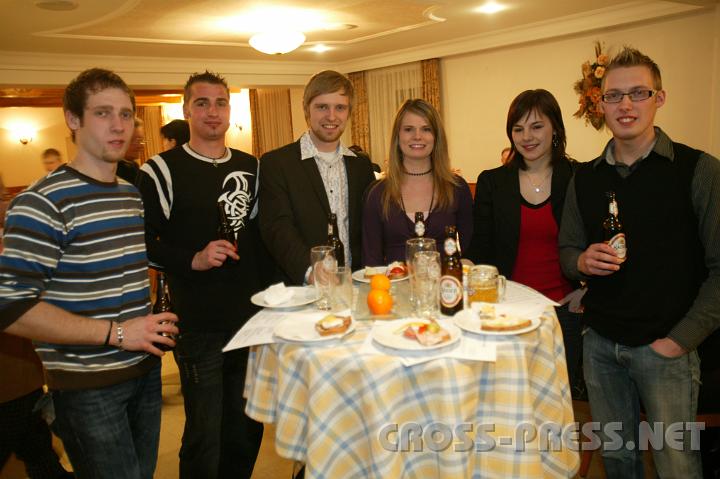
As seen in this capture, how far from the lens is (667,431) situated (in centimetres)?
194

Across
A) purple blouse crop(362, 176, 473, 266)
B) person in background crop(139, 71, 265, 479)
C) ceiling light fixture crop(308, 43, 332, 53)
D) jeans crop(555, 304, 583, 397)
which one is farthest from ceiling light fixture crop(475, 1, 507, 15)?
jeans crop(555, 304, 583, 397)

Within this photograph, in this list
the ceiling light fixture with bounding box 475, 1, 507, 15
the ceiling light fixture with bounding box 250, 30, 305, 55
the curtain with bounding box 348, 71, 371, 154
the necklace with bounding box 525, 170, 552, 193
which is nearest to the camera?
the necklace with bounding box 525, 170, 552, 193

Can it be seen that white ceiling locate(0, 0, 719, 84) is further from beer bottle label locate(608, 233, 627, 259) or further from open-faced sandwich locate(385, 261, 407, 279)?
beer bottle label locate(608, 233, 627, 259)

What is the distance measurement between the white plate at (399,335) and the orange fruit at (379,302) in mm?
101

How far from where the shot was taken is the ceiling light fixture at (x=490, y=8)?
6094mm

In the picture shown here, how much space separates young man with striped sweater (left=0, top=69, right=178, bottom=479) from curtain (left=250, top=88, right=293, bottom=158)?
9.69m

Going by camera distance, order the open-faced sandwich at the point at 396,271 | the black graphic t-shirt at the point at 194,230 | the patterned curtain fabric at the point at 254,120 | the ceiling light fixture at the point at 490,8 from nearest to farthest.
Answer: the open-faced sandwich at the point at 396,271 → the black graphic t-shirt at the point at 194,230 → the ceiling light fixture at the point at 490,8 → the patterned curtain fabric at the point at 254,120

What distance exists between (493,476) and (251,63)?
8716mm

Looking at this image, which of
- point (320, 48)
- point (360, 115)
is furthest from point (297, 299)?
point (360, 115)

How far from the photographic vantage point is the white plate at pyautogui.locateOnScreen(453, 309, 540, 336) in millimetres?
1585

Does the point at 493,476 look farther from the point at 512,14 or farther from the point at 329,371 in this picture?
the point at 512,14

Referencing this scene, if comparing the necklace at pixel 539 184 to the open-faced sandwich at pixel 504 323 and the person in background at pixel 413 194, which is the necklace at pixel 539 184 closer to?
the person in background at pixel 413 194

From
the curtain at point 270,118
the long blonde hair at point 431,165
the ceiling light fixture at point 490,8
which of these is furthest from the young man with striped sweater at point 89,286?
the curtain at point 270,118

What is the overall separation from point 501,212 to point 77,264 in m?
1.82
